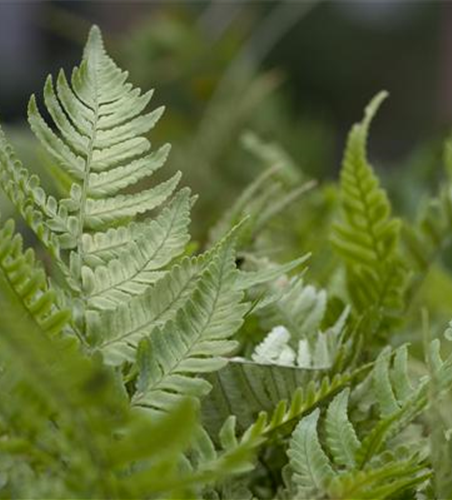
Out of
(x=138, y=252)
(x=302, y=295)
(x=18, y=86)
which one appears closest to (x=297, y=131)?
(x=302, y=295)

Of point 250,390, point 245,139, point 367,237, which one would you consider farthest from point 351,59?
point 250,390

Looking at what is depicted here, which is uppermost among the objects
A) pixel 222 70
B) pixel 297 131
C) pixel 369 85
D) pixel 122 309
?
pixel 369 85

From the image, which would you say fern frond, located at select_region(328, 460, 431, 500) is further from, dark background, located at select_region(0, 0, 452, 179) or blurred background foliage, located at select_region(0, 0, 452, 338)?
dark background, located at select_region(0, 0, 452, 179)

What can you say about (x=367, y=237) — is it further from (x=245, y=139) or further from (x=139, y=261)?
(x=245, y=139)

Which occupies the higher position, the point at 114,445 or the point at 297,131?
the point at 297,131

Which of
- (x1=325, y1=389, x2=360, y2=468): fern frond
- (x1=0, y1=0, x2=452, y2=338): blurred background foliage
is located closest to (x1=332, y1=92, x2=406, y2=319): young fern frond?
(x1=0, y1=0, x2=452, y2=338): blurred background foliage

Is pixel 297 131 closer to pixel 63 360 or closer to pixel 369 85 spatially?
pixel 63 360
